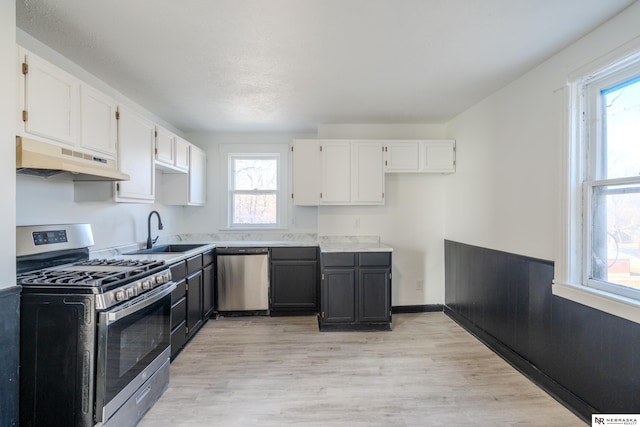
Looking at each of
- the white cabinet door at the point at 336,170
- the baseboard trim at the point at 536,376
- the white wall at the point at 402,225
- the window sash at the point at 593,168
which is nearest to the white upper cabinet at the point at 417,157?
the white wall at the point at 402,225

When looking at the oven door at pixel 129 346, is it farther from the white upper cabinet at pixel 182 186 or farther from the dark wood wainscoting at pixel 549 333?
the dark wood wainscoting at pixel 549 333

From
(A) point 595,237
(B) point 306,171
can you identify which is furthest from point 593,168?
(B) point 306,171

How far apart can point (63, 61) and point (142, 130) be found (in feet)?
2.24

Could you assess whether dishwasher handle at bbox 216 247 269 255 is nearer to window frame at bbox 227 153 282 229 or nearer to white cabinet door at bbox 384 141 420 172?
window frame at bbox 227 153 282 229

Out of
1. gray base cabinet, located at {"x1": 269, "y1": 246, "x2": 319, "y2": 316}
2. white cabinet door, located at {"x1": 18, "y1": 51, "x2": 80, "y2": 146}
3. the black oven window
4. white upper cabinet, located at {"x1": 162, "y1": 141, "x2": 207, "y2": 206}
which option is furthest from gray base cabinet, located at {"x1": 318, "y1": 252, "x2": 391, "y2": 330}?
white cabinet door, located at {"x1": 18, "y1": 51, "x2": 80, "y2": 146}

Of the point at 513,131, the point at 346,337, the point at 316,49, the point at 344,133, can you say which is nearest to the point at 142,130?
the point at 316,49

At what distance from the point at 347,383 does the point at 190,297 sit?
1.73m

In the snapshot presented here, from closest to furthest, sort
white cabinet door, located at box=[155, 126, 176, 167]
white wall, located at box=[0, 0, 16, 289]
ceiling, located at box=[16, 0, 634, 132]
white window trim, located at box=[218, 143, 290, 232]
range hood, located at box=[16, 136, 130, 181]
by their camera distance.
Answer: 1. white wall, located at box=[0, 0, 16, 289]
2. range hood, located at box=[16, 136, 130, 181]
3. ceiling, located at box=[16, 0, 634, 132]
4. white cabinet door, located at box=[155, 126, 176, 167]
5. white window trim, located at box=[218, 143, 290, 232]

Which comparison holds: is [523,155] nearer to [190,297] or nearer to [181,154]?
[190,297]

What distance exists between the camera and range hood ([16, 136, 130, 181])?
1.56m

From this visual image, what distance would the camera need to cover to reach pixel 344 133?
3.94m

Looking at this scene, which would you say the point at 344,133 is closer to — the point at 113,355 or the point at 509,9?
the point at 509,9

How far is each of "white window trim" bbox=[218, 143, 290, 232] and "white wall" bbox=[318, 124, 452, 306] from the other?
653 millimetres

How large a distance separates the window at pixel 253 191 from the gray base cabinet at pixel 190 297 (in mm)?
896
